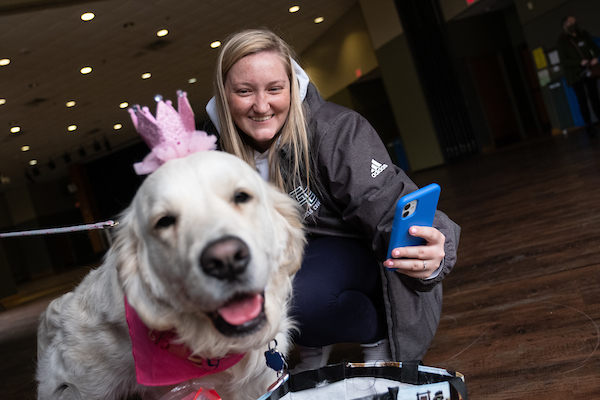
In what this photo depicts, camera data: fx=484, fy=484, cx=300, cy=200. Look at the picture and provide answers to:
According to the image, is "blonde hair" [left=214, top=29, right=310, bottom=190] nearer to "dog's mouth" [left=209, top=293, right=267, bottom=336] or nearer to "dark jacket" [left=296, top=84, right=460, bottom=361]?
"dark jacket" [left=296, top=84, right=460, bottom=361]

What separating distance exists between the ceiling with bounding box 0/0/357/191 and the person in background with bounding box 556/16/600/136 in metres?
4.15

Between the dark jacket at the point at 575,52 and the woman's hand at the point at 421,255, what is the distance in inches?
269

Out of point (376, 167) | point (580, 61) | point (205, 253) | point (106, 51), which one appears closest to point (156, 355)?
point (205, 253)

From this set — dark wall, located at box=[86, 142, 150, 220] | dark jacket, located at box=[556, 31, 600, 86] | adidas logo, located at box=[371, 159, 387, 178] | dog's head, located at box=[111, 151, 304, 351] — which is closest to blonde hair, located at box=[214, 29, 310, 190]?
adidas logo, located at box=[371, 159, 387, 178]

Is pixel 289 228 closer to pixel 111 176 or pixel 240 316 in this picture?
pixel 240 316

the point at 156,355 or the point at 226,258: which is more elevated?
the point at 226,258

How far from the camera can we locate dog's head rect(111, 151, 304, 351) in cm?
102

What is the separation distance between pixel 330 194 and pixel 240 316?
2.42 ft

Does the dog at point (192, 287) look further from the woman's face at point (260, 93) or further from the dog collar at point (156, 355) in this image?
the woman's face at point (260, 93)

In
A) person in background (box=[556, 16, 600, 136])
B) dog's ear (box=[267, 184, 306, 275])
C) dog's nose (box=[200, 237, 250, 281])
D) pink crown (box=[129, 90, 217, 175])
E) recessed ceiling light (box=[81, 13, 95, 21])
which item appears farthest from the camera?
recessed ceiling light (box=[81, 13, 95, 21])

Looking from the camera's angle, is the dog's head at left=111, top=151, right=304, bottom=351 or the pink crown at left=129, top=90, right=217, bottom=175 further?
the pink crown at left=129, top=90, right=217, bottom=175

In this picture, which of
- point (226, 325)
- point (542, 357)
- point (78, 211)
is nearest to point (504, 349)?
point (542, 357)

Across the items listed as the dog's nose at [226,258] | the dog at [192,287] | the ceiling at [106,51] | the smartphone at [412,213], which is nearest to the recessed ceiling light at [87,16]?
the ceiling at [106,51]

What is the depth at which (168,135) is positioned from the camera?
1259mm
